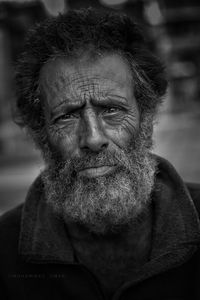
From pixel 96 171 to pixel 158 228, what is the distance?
44cm

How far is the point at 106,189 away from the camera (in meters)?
2.29

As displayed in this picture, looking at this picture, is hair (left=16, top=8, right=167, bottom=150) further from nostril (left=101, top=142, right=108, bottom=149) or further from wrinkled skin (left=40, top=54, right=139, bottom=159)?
nostril (left=101, top=142, right=108, bottom=149)

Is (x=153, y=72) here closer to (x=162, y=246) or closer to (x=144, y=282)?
(x=162, y=246)

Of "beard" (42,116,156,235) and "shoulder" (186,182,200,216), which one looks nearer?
"beard" (42,116,156,235)

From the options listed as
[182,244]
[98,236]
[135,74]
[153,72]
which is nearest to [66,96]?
[135,74]

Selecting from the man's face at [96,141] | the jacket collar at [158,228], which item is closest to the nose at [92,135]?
the man's face at [96,141]

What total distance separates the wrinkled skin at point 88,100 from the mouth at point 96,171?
9 cm

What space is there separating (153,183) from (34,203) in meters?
0.69

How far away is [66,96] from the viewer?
238cm

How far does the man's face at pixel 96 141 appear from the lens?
7.55ft

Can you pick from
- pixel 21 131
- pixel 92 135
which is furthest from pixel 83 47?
pixel 21 131

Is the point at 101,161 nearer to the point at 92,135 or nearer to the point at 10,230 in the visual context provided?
the point at 92,135

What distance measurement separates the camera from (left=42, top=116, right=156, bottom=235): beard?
7.54 ft

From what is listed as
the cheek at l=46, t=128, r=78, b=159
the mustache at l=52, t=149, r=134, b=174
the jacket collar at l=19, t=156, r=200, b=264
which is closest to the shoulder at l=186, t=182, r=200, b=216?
the jacket collar at l=19, t=156, r=200, b=264
